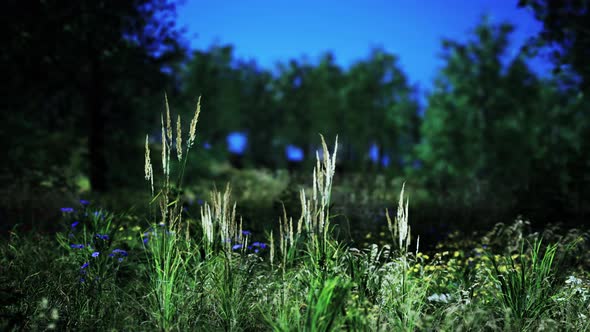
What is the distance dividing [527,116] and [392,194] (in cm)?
1803

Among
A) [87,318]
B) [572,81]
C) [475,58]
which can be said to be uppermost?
[475,58]

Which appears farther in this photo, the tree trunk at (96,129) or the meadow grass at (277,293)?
the tree trunk at (96,129)

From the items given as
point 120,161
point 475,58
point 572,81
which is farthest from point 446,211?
point 475,58

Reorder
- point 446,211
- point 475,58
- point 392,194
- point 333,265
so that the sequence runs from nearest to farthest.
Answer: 1. point 333,265
2. point 446,211
3. point 392,194
4. point 475,58

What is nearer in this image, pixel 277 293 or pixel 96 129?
pixel 277 293

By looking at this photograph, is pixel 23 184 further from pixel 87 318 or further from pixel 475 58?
pixel 475 58

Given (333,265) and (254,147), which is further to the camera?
(254,147)

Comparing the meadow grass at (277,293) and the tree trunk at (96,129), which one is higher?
the tree trunk at (96,129)

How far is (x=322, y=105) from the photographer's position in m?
45.2

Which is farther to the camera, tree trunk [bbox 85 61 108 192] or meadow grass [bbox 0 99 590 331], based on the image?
tree trunk [bbox 85 61 108 192]

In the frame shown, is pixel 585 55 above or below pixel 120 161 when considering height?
above

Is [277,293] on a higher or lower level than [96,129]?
lower

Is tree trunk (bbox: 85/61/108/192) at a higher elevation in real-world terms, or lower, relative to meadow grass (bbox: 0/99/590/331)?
higher

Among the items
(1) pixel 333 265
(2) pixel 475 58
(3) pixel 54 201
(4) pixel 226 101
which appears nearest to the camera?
(1) pixel 333 265
